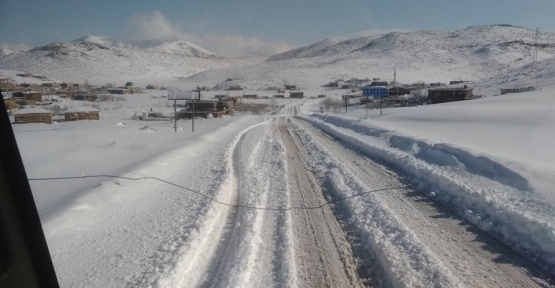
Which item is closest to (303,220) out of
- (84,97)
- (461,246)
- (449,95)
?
(461,246)

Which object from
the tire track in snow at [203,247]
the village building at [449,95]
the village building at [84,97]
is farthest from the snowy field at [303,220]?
the village building at [84,97]

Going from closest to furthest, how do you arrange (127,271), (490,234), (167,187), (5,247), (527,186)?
(5,247) → (127,271) → (490,234) → (527,186) → (167,187)

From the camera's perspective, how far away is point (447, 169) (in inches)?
457

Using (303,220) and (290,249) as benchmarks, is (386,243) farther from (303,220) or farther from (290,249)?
(303,220)

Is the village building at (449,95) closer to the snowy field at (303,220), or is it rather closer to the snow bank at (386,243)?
the snowy field at (303,220)

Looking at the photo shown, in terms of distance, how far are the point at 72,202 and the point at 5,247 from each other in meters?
5.52

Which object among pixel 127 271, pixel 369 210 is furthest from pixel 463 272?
pixel 127 271

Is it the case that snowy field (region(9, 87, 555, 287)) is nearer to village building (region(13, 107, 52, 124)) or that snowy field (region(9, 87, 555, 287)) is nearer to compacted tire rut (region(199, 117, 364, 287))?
compacted tire rut (region(199, 117, 364, 287))

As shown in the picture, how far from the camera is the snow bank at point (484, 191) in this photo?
6.11 m

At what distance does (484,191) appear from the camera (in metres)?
8.57

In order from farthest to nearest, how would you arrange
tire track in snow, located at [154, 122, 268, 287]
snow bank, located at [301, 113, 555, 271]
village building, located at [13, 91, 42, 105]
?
village building, located at [13, 91, 42, 105] → snow bank, located at [301, 113, 555, 271] → tire track in snow, located at [154, 122, 268, 287]

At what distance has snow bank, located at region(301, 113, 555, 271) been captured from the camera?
6.11m

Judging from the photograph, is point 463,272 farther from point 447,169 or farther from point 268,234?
point 447,169

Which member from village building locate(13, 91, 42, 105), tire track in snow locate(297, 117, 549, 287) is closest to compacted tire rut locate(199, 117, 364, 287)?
tire track in snow locate(297, 117, 549, 287)
